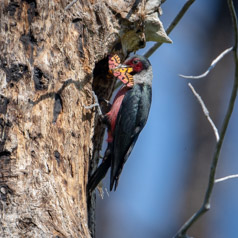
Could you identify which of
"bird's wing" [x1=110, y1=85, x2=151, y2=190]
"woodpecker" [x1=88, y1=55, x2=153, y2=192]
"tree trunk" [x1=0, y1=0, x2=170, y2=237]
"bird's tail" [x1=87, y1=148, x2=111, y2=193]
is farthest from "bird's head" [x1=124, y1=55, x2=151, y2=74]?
"bird's tail" [x1=87, y1=148, x2=111, y2=193]

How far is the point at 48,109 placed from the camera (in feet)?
11.4

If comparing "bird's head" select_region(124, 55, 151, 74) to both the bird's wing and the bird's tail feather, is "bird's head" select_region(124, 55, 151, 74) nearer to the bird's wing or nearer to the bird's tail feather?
the bird's wing

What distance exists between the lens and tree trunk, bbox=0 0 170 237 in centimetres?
312

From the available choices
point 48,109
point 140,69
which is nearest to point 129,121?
point 140,69

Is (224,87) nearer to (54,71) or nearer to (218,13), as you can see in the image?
(218,13)

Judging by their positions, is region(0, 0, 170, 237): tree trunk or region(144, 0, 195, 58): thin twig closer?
region(0, 0, 170, 237): tree trunk

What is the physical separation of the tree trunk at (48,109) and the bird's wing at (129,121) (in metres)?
0.32

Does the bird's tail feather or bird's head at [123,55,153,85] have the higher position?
bird's head at [123,55,153,85]

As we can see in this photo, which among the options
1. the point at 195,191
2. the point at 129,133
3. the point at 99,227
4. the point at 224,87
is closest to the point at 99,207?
the point at 99,227

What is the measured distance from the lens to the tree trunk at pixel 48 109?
10.2 feet

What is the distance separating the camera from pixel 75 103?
147 inches

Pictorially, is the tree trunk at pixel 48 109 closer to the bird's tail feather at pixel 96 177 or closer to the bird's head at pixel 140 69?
the bird's tail feather at pixel 96 177

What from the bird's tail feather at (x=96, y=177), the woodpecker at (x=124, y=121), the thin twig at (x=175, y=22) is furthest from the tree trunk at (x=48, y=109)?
the thin twig at (x=175, y=22)

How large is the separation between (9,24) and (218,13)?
4.40 m
